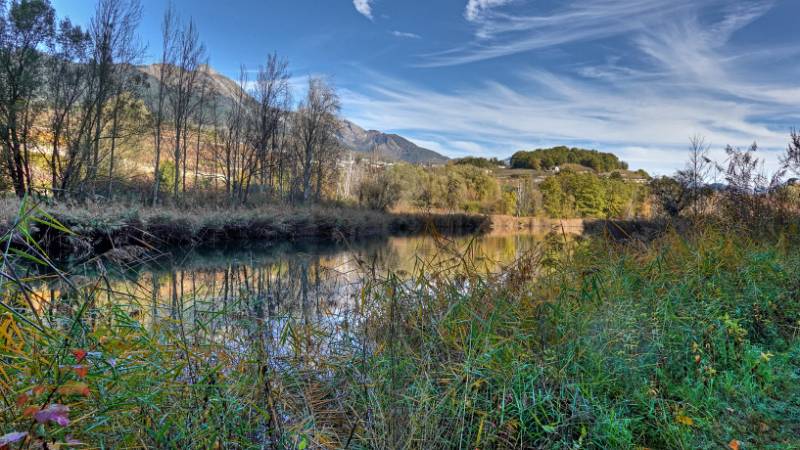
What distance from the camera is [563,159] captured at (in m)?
106

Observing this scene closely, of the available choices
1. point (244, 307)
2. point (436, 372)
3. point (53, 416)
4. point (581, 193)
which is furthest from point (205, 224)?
point (581, 193)

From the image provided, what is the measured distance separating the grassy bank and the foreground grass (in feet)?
15.1

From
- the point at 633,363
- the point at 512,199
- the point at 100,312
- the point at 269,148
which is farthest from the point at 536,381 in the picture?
the point at 512,199

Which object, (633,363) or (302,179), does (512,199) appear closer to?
(302,179)

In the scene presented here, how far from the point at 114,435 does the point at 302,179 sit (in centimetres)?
3171

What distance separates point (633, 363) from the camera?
9.09 ft

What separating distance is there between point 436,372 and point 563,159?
111537mm

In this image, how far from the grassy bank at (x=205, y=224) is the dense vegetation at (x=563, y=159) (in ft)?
264

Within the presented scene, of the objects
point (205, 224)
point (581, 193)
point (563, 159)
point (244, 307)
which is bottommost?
point (205, 224)

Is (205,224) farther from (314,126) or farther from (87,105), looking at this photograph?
(314,126)

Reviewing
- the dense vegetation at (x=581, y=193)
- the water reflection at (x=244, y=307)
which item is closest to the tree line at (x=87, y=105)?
the water reflection at (x=244, y=307)

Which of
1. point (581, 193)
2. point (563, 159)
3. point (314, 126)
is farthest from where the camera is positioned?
point (563, 159)

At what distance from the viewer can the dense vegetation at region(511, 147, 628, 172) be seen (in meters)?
101

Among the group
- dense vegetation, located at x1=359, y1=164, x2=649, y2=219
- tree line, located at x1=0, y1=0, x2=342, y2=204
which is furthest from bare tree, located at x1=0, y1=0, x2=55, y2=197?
dense vegetation, located at x1=359, y1=164, x2=649, y2=219
